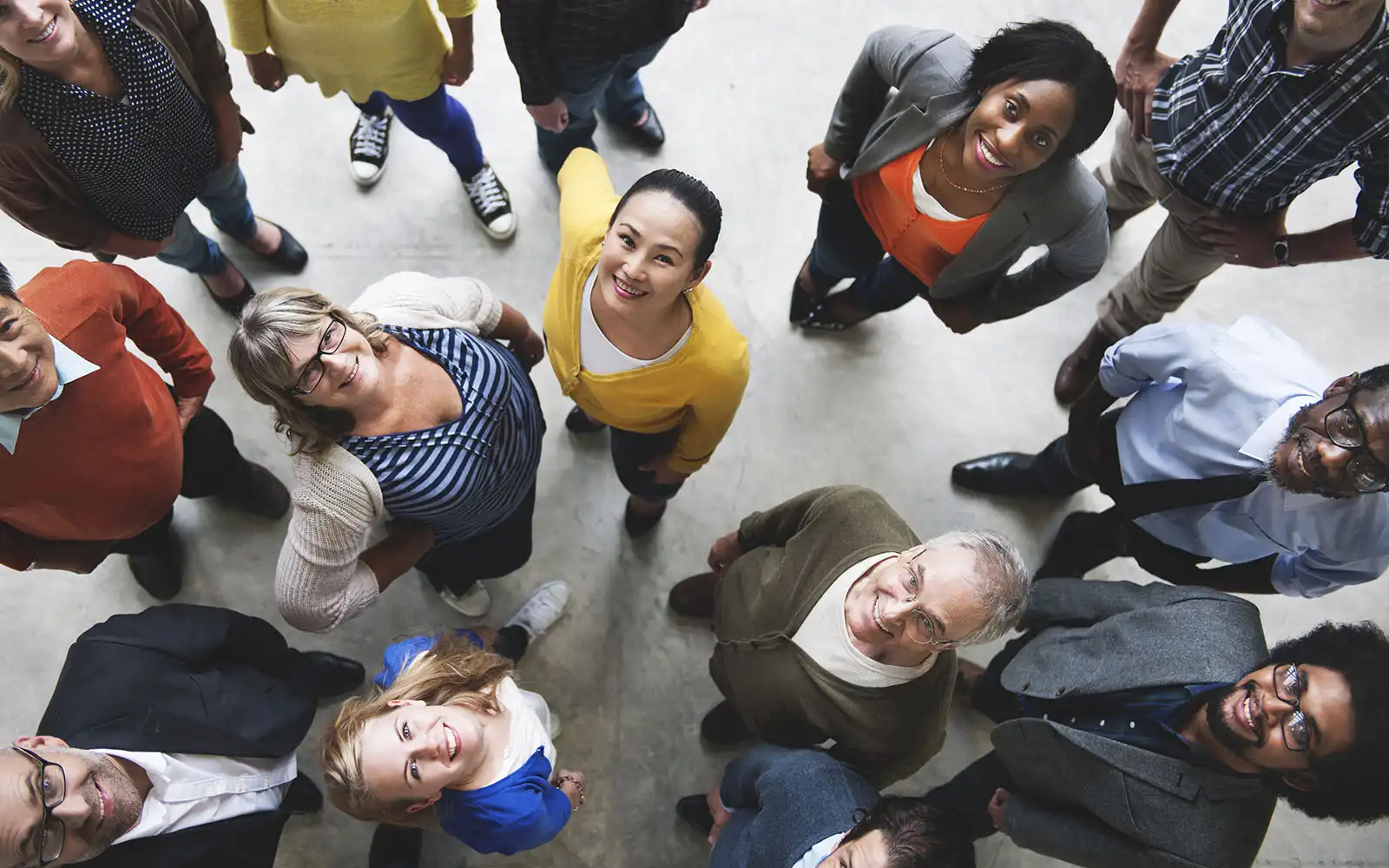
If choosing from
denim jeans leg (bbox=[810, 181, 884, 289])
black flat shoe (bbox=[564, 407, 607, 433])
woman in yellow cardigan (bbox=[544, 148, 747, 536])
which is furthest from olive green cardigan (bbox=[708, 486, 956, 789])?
black flat shoe (bbox=[564, 407, 607, 433])

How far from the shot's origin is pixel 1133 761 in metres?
1.84

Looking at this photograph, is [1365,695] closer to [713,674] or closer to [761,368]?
[713,674]

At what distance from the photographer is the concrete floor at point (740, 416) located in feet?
9.21

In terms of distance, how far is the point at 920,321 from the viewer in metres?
3.44

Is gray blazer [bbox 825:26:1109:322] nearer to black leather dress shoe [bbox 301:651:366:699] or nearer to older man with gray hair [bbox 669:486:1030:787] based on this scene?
older man with gray hair [bbox 669:486:1030:787]

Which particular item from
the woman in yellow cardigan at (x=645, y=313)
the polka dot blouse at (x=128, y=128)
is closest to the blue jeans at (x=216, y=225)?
the polka dot blouse at (x=128, y=128)

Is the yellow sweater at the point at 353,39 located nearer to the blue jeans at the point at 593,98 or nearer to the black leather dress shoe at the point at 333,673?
the blue jeans at the point at 593,98

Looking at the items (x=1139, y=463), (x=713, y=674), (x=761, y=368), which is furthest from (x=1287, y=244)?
(x=713, y=674)

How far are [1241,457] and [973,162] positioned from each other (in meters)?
0.99

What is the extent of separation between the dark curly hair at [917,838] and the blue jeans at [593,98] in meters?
2.15

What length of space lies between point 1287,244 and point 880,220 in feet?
3.90

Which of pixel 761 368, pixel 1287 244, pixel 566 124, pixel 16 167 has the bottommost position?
pixel 761 368

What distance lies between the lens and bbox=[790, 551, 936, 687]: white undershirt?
72.9 inches

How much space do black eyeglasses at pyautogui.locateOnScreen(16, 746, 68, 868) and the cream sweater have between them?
0.52 meters
